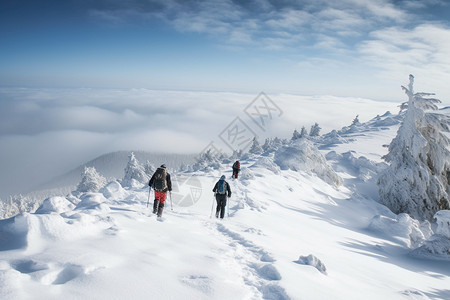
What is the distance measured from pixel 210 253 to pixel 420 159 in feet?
62.9

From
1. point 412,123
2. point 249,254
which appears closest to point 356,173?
point 412,123

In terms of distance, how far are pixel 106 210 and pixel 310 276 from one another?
6.25m

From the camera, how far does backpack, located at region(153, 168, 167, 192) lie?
9352mm

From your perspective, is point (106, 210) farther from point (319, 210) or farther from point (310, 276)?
point (319, 210)

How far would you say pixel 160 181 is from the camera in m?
9.50

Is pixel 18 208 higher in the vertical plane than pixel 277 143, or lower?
lower

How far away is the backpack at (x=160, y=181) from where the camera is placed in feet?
30.7

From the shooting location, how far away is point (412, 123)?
58.0 ft

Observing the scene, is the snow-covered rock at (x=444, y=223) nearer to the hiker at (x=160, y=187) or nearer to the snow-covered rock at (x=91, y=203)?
the hiker at (x=160, y=187)

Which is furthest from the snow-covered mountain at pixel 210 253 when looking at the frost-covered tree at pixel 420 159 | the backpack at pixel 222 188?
the frost-covered tree at pixel 420 159

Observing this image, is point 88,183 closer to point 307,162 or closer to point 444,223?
point 307,162

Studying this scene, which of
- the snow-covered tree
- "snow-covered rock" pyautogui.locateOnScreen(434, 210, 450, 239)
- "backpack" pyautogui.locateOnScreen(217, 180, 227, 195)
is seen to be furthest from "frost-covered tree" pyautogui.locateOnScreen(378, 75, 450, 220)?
the snow-covered tree

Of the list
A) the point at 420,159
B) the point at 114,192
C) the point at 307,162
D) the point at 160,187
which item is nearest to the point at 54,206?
the point at 160,187

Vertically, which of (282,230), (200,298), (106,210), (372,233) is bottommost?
(372,233)
